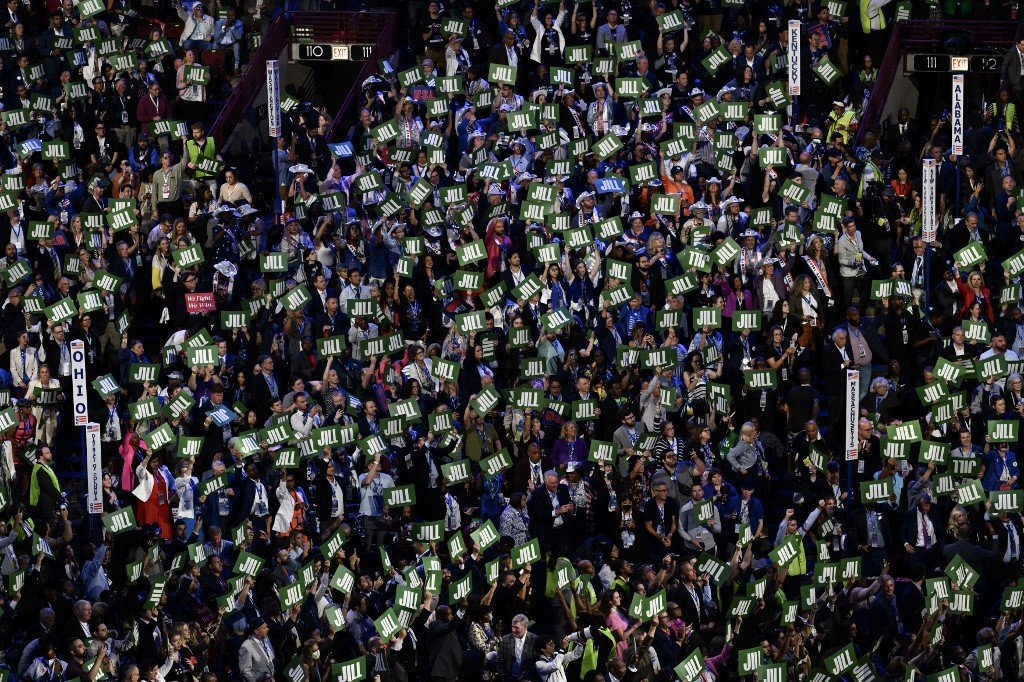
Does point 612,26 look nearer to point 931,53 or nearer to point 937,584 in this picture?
point 931,53

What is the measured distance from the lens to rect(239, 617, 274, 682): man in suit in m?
29.6

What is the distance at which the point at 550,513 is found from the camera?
102ft

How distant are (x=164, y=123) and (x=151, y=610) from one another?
8.85m

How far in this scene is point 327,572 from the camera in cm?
3059

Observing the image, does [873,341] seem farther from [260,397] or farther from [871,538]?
[260,397]

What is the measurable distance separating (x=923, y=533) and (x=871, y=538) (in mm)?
600

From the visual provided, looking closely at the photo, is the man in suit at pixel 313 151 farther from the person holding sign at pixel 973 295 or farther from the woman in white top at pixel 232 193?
the person holding sign at pixel 973 295

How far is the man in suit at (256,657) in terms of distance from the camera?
1166 inches

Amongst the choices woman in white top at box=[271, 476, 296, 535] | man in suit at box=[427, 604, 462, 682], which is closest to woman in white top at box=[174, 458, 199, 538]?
woman in white top at box=[271, 476, 296, 535]

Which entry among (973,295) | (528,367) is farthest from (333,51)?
(973,295)

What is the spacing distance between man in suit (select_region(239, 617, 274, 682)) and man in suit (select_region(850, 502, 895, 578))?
6729mm

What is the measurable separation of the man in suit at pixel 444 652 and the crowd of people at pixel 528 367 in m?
0.04

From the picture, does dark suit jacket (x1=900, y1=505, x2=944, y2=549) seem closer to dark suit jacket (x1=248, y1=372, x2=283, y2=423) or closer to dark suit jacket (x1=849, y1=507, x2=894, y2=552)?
dark suit jacket (x1=849, y1=507, x2=894, y2=552)

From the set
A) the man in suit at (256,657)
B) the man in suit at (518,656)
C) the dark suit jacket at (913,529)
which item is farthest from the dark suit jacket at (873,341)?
the man in suit at (256,657)
